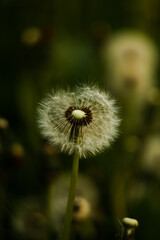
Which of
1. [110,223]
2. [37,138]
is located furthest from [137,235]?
[37,138]

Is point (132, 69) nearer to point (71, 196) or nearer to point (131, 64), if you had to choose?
point (131, 64)

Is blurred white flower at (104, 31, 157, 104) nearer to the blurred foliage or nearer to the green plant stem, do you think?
the blurred foliage

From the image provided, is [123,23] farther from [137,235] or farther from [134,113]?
[137,235]

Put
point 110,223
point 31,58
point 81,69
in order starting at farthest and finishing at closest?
point 81,69 < point 31,58 < point 110,223

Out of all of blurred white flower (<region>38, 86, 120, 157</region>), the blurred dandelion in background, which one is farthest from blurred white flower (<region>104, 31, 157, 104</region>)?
blurred white flower (<region>38, 86, 120, 157</region>)

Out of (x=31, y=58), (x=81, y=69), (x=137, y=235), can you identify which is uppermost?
(x=81, y=69)
